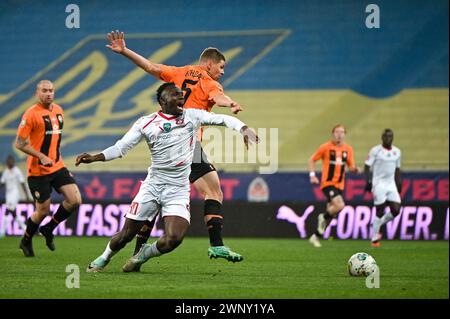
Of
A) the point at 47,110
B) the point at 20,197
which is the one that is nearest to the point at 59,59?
the point at 20,197

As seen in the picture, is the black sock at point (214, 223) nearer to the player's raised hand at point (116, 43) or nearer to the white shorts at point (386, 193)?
the player's raised hand at point (116, 43)

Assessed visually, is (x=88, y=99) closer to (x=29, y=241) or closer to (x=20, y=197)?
(x=20, y=197)

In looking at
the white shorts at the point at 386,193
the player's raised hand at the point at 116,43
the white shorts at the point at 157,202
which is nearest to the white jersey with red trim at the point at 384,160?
the white shorts at the point at 386,193

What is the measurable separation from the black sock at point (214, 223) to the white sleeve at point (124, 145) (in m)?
1.63

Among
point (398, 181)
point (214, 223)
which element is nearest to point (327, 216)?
point (398, 181)

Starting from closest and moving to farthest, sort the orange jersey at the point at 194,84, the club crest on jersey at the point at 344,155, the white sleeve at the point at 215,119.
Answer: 1. the white sleeve at the point at 215,119
2. the orange jersey at the point at 194,84
3. the club crest on jersey at the point at 344,155

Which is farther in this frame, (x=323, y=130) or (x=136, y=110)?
(x=136, y=110)

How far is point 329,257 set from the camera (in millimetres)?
13578

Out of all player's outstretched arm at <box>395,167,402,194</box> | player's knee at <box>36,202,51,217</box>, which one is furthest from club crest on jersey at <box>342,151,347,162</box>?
player's knee at <box>36,202,51,217</box>

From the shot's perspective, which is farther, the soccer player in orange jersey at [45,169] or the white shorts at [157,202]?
the soccer player in orange jersey at [45,169]

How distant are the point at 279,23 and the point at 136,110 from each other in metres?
4.80

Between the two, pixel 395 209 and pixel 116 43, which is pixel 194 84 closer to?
pixel 116 43

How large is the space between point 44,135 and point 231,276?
4.50 metres

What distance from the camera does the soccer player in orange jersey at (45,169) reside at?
12953 mm
